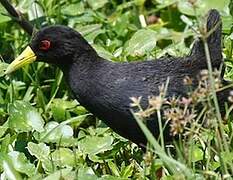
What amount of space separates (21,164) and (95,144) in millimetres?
412

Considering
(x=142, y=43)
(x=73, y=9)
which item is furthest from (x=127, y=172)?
(x=73, y=9)

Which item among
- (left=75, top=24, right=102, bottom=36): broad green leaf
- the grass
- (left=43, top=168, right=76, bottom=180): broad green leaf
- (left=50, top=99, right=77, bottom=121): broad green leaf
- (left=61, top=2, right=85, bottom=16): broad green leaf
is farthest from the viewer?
(left=61, top=2, right=85, bottom=16): broad green leaf

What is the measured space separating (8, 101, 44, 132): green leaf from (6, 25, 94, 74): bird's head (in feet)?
1.02

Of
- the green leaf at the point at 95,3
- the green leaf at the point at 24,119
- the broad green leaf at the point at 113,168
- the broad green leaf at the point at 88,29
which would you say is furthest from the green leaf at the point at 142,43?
the broad green leaf at the point at 113,168

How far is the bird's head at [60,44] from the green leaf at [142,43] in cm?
69

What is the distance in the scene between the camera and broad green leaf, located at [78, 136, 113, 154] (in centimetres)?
449

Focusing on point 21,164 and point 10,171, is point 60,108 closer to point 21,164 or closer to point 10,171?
point 21,164

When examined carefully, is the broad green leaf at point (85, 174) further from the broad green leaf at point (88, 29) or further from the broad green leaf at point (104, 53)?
the broad green leaf at point (88, 29)

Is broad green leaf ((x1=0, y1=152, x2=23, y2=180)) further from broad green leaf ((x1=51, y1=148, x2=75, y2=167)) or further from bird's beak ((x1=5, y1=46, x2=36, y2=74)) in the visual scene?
bird's beak ((x1=5, y1=46, x2=36, y2=74))

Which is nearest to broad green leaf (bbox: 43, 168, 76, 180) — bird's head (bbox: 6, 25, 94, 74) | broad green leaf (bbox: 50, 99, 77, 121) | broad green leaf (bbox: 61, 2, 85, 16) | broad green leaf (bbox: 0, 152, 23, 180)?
broad green leaf (bbox: 0, 152, 23, 180)

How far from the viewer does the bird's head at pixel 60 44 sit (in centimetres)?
475

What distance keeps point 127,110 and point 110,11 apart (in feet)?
7.56

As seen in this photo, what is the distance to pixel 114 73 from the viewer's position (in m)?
4.62

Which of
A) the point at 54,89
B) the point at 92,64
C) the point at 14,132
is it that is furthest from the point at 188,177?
the point at 54,89
